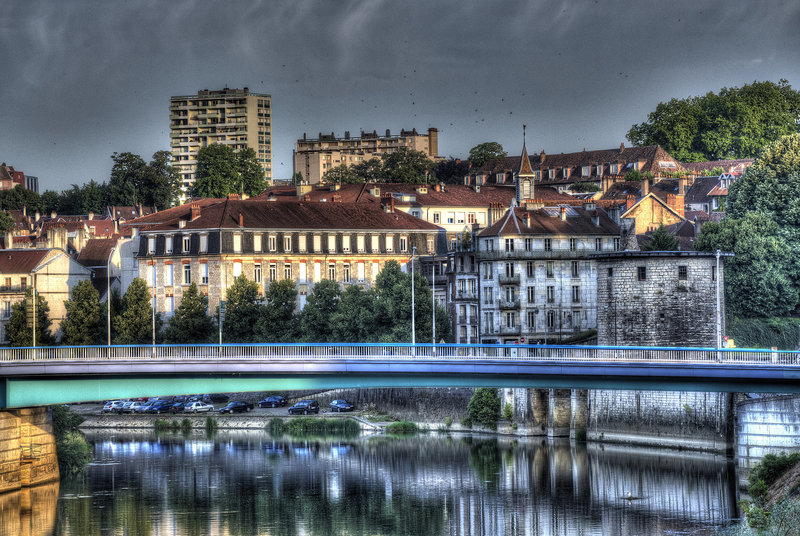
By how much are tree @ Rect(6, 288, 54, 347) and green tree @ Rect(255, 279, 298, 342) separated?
52.9 feet

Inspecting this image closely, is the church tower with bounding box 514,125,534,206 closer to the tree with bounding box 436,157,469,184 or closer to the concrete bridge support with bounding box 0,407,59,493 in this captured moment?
the tree with bounding box 436,157,469,184

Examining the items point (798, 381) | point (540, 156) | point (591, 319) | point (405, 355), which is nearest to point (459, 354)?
point (405, 355)

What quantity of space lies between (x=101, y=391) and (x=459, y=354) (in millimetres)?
17402

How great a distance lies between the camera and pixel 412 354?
6956 cm

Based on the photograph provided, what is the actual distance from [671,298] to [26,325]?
47619 mm

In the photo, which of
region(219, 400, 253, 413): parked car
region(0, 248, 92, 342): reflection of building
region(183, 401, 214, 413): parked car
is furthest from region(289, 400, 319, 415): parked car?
region(0, 248, 92, 342): reflection of building

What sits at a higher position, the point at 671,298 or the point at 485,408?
the point at 671,298

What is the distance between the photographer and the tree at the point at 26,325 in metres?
106

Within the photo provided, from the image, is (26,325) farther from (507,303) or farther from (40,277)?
(507,303)

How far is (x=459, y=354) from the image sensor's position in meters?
73.1

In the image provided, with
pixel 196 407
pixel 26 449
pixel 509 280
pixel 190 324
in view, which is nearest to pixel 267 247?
pixel 190 324

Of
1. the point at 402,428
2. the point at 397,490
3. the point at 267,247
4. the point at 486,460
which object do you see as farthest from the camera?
the point at 267,247

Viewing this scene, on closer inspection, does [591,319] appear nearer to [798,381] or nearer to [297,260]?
[297,260]

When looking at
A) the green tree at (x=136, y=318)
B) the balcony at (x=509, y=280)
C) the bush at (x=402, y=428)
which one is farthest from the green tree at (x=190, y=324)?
the balcony at (x=509, y=280)
